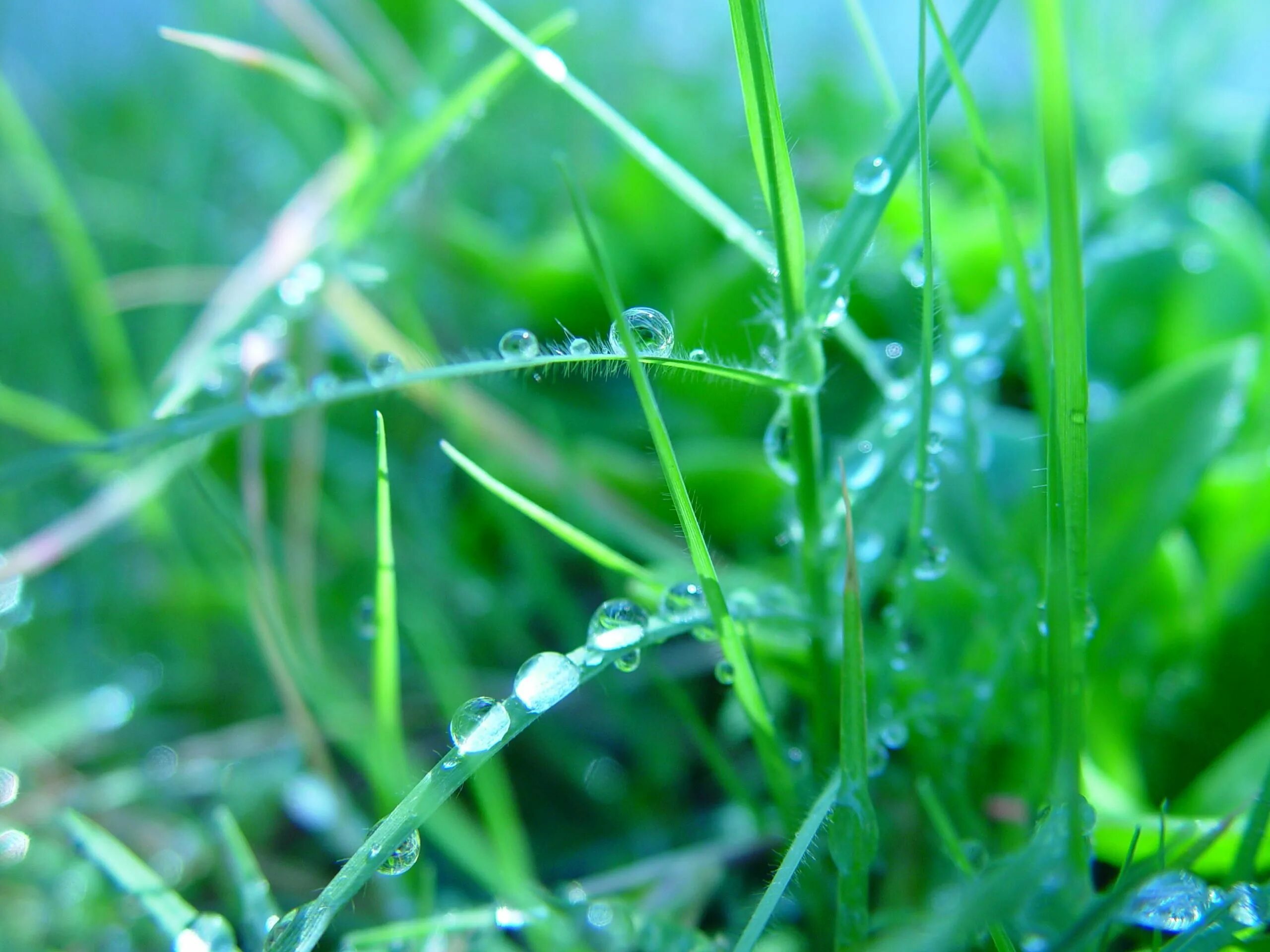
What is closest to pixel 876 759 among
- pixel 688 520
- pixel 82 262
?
pixel 688 520

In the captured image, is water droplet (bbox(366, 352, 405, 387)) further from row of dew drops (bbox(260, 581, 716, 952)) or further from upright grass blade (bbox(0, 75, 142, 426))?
upright grass blade (bbox(0, 75, 142, 426))

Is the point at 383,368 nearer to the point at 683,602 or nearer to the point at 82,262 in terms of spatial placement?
the point at 683,602

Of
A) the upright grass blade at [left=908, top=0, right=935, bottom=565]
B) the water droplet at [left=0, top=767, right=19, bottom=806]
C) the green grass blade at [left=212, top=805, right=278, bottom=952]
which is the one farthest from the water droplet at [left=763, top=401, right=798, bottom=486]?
the water droplet at [left=0, top=767, right=19, bottom=806]

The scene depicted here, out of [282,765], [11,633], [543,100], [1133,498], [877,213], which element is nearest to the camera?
[877,213]

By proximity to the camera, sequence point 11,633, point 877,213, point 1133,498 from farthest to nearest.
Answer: point 11,633 → point 1133,498 → point 877,213

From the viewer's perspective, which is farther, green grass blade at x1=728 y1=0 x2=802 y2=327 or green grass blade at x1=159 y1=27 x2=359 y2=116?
green grass blade at x1=159 y1=27 x2=359 y2=116

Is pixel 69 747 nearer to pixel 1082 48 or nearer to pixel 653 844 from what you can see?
pixel 653 844

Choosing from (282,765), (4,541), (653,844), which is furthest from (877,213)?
(4,541)
